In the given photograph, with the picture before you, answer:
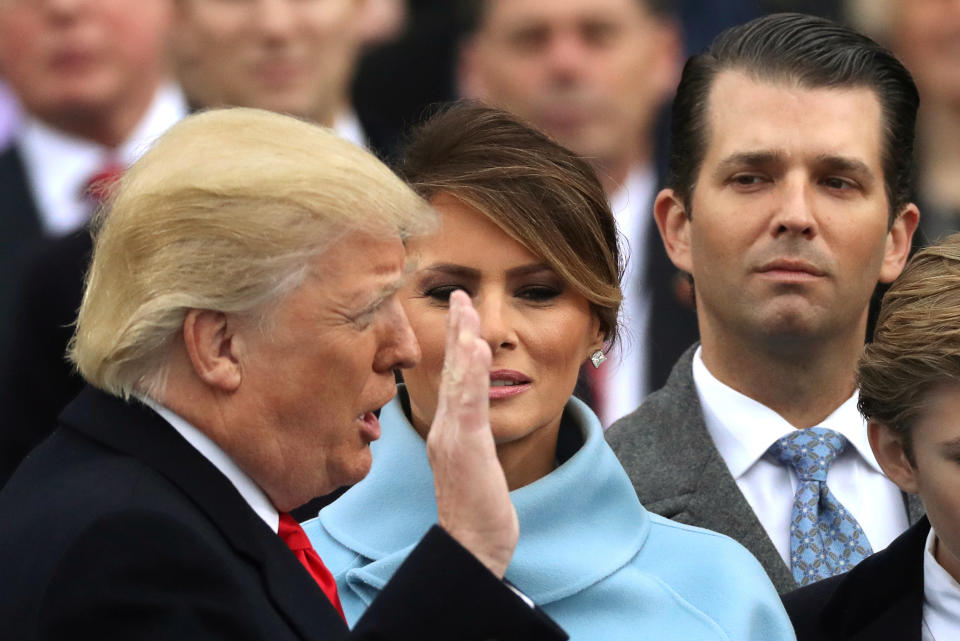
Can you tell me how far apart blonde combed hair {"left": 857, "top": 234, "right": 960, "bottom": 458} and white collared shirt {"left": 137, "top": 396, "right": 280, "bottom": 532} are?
1.24 meters

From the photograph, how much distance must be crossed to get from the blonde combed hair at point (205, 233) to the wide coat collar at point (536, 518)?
773 mm

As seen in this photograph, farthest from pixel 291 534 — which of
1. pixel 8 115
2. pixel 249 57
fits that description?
pixel 8 115

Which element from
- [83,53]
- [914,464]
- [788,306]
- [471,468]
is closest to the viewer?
[471,468]

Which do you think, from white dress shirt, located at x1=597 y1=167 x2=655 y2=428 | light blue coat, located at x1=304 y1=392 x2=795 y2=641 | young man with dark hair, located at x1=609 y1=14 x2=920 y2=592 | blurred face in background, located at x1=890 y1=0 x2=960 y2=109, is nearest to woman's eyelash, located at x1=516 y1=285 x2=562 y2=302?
light blue coat, located at x1=304 y1=392 x2=795 y2=641

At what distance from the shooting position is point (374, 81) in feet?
21.1

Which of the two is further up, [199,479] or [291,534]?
[199,479]

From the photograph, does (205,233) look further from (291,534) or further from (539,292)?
(539,292)

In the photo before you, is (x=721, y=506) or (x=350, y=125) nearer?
(x=721, y=506)

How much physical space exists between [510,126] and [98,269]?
3.54 feet

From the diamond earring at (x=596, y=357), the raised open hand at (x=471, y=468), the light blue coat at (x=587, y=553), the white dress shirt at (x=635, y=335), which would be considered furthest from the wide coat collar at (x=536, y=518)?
the white dress shirt at (x=635, y=335)

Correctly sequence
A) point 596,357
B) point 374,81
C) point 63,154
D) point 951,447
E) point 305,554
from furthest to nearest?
point 374,81 → point 63,154 → point 596,357 → point 951,447 → point 305,554

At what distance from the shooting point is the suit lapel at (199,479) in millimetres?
2445

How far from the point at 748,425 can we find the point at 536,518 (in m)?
0.69

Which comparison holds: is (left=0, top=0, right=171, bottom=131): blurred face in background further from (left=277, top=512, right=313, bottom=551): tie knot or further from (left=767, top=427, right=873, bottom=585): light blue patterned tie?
(left=277, top=512, right=313, bottom=551): tie knot
